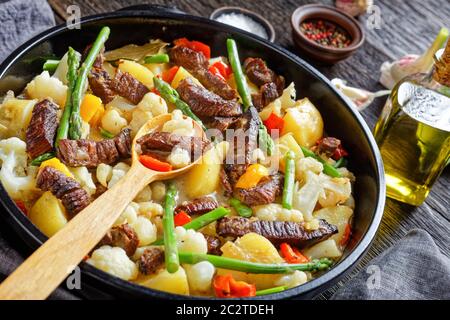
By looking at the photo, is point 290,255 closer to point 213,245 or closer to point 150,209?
point 213,245

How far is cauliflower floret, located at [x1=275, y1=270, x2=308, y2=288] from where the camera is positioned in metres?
2.49

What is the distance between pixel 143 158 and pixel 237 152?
51cm

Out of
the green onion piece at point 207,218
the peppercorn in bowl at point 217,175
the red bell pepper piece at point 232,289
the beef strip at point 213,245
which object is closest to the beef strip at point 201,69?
the peppercorn in bowl at point 217,175

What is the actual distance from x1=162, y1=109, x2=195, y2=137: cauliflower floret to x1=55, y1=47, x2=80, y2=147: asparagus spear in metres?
0.47

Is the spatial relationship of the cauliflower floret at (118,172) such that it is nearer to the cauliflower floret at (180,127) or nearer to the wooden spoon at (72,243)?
the wooden spoon at (72,243)

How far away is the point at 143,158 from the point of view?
2.71 meters

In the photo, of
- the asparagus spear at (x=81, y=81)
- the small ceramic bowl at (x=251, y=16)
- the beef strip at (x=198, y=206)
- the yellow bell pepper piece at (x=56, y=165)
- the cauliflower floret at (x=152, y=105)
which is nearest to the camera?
the yellow bell pepper piece at (x=56, y=165)

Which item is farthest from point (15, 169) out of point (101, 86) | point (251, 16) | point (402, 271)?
point (251, 16)

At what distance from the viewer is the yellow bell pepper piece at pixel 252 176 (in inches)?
114

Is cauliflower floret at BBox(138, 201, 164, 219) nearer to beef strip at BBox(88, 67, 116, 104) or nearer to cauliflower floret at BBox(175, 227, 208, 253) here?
cauliflower floret at BBox(175, 227, 208, 253)

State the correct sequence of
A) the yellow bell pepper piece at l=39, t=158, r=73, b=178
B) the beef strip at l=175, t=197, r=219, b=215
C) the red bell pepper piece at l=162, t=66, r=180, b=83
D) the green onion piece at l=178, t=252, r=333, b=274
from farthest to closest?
the red bell pepper piece at l=162, t=66, r=180, b=83, the beef strip at l=175, t=197, r=219, b=215, the yellow bell pepper piece at l=39, t=158, r=73, b=178, the green onion piece at l=178, t=252, r=333, b=274

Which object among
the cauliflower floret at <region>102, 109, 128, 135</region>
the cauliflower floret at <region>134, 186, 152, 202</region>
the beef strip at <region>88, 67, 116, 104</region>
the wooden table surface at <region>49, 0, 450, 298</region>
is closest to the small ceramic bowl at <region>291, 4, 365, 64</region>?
the wooden table surface at <region>49, 0, 450, 298</region>

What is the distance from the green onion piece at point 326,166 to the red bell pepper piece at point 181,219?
0.85m

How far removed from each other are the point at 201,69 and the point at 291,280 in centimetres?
142
